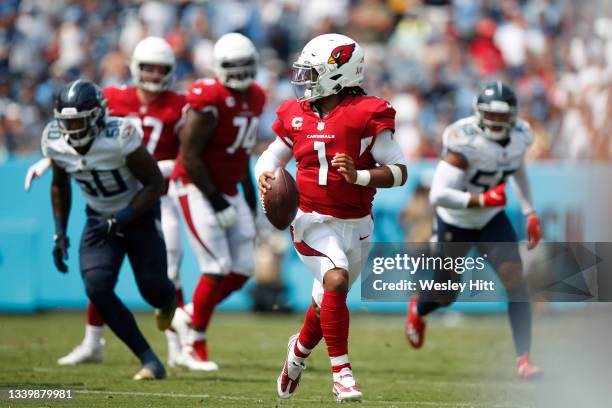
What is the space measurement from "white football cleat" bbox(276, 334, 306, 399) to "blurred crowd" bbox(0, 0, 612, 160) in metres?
7.02

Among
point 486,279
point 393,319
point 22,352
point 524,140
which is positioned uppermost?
point 524,140

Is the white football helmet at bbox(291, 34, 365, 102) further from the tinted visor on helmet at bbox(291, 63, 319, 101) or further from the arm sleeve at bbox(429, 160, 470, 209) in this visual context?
the arm sleeve at bbox(429, 160, 470, 209)

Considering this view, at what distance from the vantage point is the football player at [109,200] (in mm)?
7027

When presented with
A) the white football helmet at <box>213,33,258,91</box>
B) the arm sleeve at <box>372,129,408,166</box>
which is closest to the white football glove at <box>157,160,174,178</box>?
the white football helmet at <box>213,33,258,91</box>

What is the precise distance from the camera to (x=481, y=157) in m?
8.02

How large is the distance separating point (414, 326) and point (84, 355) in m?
2.43

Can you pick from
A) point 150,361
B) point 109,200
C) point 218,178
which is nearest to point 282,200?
point 109,200

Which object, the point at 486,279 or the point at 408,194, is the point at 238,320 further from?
the point at 486,279

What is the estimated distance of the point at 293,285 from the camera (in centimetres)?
1202

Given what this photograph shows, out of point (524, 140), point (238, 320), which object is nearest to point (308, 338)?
point (524, 140)

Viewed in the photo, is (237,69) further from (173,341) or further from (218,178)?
(173,341)

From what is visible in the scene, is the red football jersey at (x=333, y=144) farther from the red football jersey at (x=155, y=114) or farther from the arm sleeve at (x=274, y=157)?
the red football jersey at (x=155, y=114)

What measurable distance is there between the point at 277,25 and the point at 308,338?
32.1 feet

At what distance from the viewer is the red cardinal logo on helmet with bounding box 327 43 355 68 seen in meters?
6.14
